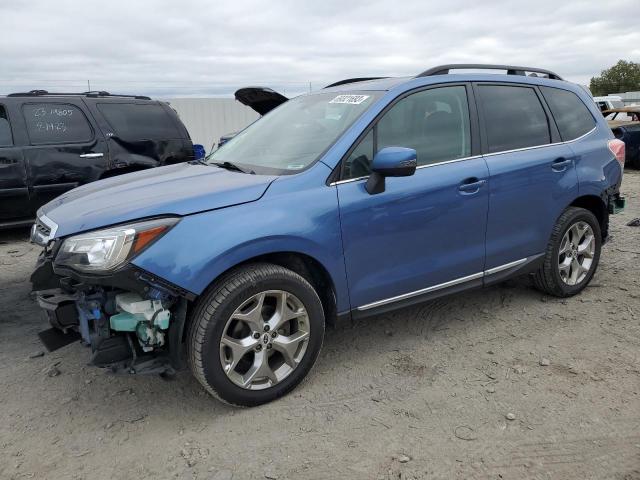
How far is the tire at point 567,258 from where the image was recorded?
419 centimetres

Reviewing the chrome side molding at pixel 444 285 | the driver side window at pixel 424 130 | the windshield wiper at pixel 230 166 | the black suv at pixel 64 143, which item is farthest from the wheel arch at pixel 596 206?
the black suv at pixel 64 143

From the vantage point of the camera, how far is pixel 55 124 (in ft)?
21.4

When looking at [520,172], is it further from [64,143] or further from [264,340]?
[64,143]

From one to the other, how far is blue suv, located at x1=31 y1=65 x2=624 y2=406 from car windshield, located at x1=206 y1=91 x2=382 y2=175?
0.02 metres

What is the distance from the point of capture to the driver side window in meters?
3.20

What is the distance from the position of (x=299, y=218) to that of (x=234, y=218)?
362 mm

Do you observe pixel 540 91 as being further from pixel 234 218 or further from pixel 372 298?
pixel 234 218

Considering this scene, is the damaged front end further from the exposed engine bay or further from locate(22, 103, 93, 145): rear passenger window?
locate(22, 103, 93, 145): rear passenger window

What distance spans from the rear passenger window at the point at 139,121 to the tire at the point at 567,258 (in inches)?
202

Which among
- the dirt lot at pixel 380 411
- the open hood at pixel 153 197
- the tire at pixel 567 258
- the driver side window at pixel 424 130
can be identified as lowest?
the dirt lot at pixel 380 411

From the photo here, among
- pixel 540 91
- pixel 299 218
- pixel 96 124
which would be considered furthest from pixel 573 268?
pixel 96 124

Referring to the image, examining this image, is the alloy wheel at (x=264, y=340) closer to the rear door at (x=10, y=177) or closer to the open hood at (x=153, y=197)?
the open hood at (x=153, y=197)

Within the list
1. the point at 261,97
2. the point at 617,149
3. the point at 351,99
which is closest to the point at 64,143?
the point at 261,97

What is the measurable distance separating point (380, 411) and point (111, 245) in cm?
165
